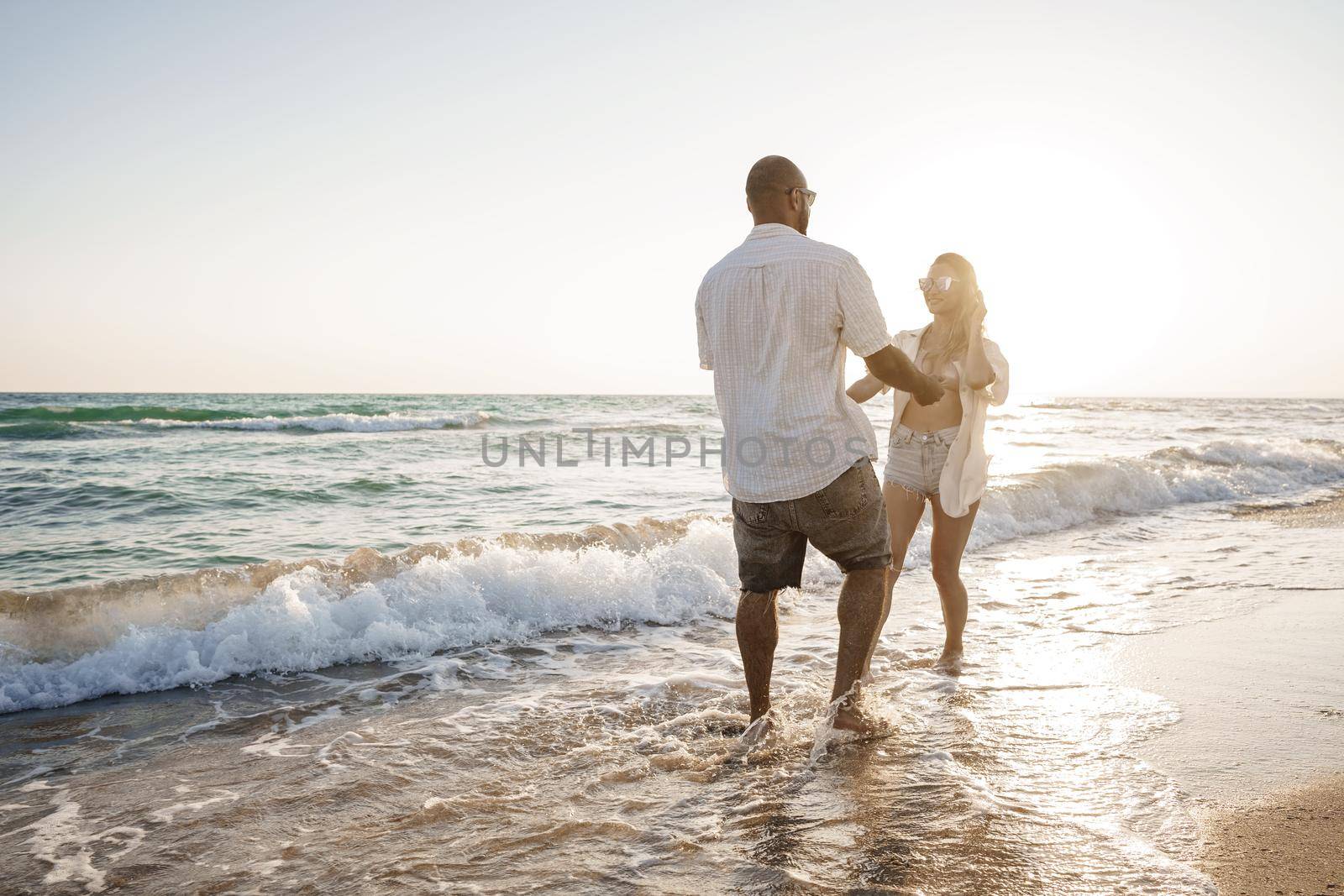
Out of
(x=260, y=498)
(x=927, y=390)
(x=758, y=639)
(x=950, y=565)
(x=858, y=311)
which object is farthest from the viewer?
(x=260, y=498)

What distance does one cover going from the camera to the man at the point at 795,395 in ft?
9.23

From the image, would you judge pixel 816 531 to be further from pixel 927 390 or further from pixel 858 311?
pixel 858 311

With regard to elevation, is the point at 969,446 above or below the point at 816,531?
above

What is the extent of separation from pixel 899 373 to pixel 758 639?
3.91ft

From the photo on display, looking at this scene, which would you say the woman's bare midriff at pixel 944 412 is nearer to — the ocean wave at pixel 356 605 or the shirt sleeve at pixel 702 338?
the shirt sleeve at pixel 702 338

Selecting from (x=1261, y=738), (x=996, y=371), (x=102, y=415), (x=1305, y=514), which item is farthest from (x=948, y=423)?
(x=102, y=415)

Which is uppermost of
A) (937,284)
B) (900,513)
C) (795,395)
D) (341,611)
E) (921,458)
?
(937,284)

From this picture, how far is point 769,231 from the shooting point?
2920 mm

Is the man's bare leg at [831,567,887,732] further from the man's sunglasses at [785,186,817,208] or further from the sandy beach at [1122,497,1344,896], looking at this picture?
the man's sunglasses at [785,186,817,208]

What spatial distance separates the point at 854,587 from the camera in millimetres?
3111

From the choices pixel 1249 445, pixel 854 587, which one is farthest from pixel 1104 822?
pixel 1249 445

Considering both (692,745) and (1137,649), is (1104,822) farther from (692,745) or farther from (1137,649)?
(1137,649)

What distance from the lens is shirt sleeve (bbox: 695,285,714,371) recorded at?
10.0 feet

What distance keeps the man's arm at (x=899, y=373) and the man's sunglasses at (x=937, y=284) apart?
104 centimetres
